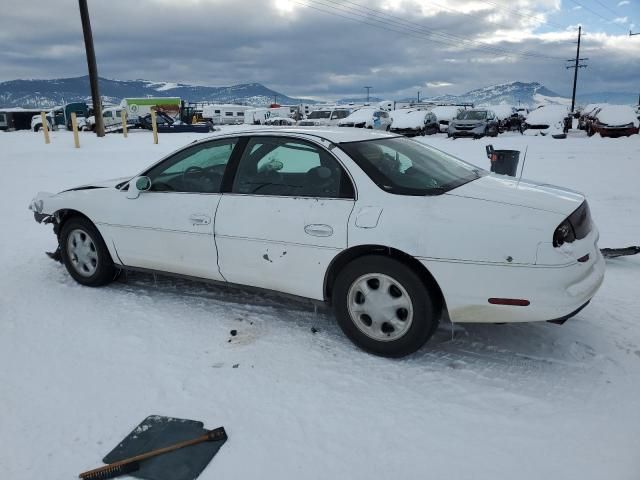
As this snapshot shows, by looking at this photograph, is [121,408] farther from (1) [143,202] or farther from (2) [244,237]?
(1) [143,202]

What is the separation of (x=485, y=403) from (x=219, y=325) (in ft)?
6.78

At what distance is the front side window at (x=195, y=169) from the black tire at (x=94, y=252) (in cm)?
82

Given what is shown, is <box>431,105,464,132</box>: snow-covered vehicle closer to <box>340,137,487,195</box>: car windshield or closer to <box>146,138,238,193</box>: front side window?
<box>340,137,487,195</box>: car windshield

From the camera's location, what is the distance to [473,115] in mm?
25969

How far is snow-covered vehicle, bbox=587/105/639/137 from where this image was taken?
21.8 m

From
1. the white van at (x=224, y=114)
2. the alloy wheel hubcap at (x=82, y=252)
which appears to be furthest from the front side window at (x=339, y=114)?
the alloy wheel hubcap at (x=82, y=252)

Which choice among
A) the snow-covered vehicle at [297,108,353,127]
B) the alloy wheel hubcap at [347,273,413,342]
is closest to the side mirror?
the alloy wheel hubcap at [347,273,413,342]

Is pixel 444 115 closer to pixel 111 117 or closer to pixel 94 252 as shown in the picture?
pixel 111 117

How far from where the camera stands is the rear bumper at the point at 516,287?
286cm

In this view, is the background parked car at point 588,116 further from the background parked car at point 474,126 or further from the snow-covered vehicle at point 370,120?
the snow-covered vehicle at point 370,120

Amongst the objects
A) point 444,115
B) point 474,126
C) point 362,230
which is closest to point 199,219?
point 362,230

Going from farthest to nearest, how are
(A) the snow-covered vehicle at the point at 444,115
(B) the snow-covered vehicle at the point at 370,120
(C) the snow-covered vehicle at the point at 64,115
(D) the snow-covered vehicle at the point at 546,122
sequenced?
(C) the snow-covered vehicle at the point at 64,115 → (A) the snow-covered vehicle at the point at 444,115 → (B) the snow-covered vehicle at the point at 370,120 → (D) the snow-covered vehicle at the point at 546,122

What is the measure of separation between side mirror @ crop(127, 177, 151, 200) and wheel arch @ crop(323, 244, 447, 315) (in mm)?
1863

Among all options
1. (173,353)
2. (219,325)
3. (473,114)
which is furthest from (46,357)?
(473,114)
